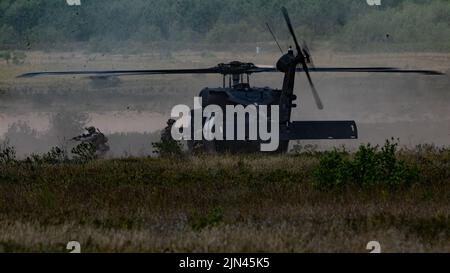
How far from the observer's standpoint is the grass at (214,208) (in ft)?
64.7

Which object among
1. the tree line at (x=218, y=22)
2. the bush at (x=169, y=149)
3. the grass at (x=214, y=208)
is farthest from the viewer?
the tree line at (x=218, y=22)

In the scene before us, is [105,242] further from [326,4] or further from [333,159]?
[326,4]

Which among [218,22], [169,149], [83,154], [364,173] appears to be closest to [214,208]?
[364,173]

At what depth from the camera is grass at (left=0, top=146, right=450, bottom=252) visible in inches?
777

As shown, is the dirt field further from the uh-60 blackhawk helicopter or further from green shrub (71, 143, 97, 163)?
the uh-60 blackhawk helicopter

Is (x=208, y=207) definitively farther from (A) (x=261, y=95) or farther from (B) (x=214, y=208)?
(A) (x=261, y=95)

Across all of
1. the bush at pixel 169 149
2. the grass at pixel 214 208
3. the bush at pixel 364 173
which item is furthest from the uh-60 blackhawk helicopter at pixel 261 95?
the bush at pixel 364 173

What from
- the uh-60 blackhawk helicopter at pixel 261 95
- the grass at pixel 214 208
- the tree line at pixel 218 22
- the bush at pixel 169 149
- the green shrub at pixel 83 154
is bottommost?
the grass at pixel 214 208

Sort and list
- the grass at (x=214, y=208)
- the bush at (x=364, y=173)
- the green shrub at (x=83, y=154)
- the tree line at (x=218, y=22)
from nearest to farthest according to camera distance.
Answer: the grass at (x=214, y=208), the bush at (x=364, y=173), the green shrub at (x=83, y=154), the tree line at (x=218, y=22)

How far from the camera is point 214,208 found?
24578 mm

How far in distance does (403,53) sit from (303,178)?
40.4 meters

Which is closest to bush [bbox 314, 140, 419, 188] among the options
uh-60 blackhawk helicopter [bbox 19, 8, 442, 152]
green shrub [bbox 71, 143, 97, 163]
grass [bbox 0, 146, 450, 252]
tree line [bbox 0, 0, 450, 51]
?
grass [bbox 0, 146, 450, 252]

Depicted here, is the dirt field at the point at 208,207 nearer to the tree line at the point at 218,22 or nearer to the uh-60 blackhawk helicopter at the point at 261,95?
the uh-60 blackhawk helicopter at the point at 261,95
